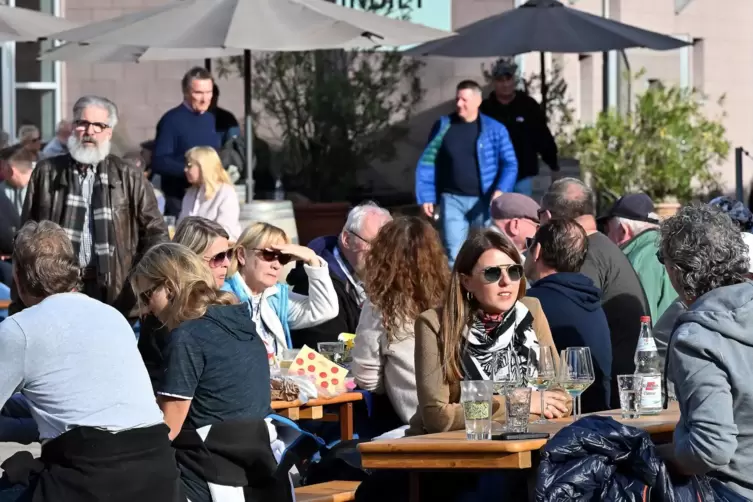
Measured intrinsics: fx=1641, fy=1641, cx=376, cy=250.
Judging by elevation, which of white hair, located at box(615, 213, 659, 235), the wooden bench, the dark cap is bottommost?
the wooden bench

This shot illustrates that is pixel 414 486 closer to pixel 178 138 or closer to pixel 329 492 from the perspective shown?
pixel 329 492

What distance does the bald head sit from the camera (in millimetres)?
9078

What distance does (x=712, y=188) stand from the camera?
18.0m

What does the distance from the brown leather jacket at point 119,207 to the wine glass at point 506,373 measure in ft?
10.2

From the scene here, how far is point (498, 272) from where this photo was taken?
630 cm

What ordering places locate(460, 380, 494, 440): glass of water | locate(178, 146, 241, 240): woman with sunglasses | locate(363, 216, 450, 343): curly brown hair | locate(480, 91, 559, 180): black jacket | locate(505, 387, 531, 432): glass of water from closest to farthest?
locate(460, 380, 494, 440): glass of water, locate(505, 387, 531, 432): glass of water, locate(363, 216, 450, 343): curly brown hair, locate(178, 146, 241, 240): woman with sunglasses, locate(480, 91, 559, 180): black jacket

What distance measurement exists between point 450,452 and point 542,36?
8460mm

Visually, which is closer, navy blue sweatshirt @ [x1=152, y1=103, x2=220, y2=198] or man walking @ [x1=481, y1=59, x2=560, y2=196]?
navy blue sweatshirt @ [x1=152, y1=103, x2=220, y2=198]

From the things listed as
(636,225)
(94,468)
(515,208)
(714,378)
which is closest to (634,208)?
(636,225)

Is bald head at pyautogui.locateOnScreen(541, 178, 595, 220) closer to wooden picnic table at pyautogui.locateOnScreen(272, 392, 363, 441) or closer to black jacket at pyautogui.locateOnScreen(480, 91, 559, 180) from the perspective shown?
wooden picnic table at pyautogui.locateOnScreen(272, 392, 363, 441)

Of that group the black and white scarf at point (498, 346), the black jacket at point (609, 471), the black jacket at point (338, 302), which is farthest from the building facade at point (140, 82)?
the black jacket at point (609, 471)

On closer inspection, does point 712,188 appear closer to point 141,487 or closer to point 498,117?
point 498,117

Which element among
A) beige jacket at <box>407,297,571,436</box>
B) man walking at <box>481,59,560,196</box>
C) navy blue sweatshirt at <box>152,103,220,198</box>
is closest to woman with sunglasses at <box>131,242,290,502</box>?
beige jacket at <box>407,297,571,436</box>

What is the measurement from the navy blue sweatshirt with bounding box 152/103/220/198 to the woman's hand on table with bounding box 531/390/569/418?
678 cm
